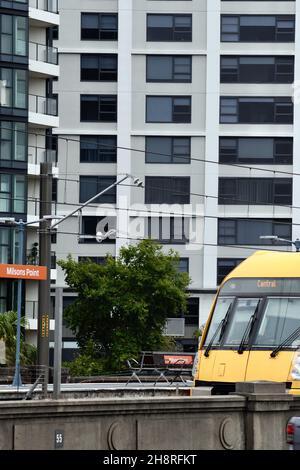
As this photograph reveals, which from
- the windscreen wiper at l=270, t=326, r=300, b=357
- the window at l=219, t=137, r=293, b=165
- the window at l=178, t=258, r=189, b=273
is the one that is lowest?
the window at l=178, t=258, r=189, b=273

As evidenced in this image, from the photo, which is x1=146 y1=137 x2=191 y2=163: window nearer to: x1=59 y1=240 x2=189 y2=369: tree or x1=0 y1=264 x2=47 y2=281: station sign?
x1=59 y1=240 x2=189 y2=369: tree

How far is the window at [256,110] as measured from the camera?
78375mm

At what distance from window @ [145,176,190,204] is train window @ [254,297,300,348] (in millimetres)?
50457

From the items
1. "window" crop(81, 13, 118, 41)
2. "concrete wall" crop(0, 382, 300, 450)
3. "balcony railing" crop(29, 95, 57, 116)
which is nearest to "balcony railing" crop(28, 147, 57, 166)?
"balcony railing" crop(29, 95, 57, 116)

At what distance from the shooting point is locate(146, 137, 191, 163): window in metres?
78.2

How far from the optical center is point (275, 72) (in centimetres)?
7856

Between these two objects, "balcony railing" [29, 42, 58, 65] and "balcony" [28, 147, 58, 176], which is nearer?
"balcony" [28, 147, 58, 176]

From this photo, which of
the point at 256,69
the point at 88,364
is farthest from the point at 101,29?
the point at 88,364

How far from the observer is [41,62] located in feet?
222

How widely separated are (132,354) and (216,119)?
893 inches

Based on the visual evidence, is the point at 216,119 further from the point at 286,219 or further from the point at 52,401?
the point at 52,401

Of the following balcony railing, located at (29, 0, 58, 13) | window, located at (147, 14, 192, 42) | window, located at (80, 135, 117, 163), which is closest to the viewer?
balcony railing, located at (29, 0, 58, 13)

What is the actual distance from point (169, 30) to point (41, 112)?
1364cm

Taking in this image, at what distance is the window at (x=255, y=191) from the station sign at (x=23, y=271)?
98.5 ft
